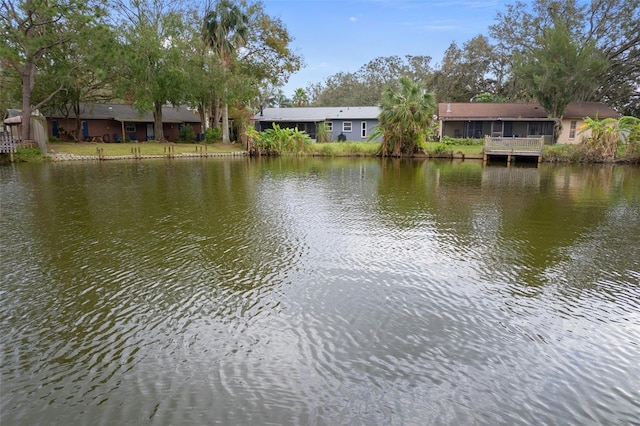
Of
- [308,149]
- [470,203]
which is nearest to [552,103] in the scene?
[308,149]

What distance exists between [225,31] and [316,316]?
111ft

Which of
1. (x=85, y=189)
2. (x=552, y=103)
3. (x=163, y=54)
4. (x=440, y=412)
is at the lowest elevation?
(x=440, y=412)

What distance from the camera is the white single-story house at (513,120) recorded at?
35.5 metres

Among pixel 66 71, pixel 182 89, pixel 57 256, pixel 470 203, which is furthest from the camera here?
pixel 182 89

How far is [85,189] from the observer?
15.3 meters

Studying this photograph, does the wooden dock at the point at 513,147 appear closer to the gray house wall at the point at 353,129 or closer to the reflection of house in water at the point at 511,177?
the reflection of house in water at the point at 511,177

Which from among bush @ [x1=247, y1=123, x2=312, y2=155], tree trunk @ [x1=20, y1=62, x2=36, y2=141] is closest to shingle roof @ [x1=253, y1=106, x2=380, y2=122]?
bush @ [x1=247, y1=123, x2=312, y2=155]

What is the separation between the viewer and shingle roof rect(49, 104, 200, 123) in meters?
35.8

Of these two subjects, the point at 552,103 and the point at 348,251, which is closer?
the point at 348,251

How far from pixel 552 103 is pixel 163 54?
30.6m

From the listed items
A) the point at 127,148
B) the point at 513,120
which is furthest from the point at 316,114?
the point at 127,148

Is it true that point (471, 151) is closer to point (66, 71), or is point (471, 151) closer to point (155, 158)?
point (155, 158)

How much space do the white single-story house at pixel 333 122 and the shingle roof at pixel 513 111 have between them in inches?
275

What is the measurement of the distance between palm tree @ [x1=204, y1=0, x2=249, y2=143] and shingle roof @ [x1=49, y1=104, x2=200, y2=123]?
7166 mm
